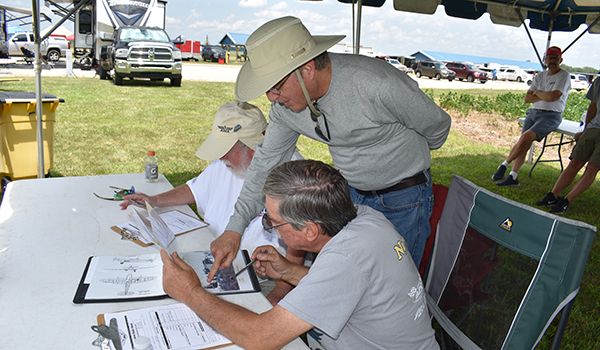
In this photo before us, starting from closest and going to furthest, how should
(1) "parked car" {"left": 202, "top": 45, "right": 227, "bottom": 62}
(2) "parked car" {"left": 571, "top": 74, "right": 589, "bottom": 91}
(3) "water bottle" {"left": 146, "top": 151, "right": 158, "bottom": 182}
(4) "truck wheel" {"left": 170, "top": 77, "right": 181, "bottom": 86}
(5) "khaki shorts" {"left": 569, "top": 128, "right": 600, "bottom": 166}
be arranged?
(3) "water bottle" {"left": 146, "top": 151, "right": 158, "bottom": 182}
(5) "khaki shorts" {"left": 569, "top": 128, "right": 600, "bottom": 166}
(4) "truck wheel" {"left": 170, "top": 77, "right": 181, "bottom": 86}
(2) "parked car" {"left": 571, "top": 74, "right": 589, "bottom": 91}
(1) "parked car" {"left": 202, "top": 45, "right": 227, "bottom": 62}

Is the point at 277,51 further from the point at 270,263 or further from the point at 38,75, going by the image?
the point at 38,75

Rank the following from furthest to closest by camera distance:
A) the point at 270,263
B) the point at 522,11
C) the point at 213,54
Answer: the point at 213,54
the point at 522,11
the point at 270,263

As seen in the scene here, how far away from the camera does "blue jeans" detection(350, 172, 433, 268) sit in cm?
195

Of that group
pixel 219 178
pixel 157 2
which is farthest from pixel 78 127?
pixel 157 2

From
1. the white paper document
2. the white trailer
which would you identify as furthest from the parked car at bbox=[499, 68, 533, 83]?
the white paper document

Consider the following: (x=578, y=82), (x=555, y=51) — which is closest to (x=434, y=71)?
(x=578, y=82)

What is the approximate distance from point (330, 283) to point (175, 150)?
5537 millimetres

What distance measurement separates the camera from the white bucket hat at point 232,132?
218cm

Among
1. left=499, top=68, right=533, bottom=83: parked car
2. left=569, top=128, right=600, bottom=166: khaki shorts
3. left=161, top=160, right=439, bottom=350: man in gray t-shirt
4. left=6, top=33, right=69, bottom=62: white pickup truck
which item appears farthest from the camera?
left=499, top=68, right=533, bottom=83: parked car

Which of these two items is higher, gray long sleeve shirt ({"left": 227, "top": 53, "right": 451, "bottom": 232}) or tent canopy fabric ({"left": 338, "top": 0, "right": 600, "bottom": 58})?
tent canopy fabric ({"left": 338, "top": 0, "right": 600, "bottom": 58})

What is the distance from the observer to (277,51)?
1521 millimetres

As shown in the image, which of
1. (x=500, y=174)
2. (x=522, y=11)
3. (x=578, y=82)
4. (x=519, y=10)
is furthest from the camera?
(x=578, y=82)

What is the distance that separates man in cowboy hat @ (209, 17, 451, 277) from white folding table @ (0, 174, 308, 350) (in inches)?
17.5

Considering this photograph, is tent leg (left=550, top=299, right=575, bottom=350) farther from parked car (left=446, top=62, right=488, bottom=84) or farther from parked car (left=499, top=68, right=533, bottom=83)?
parked car (left=499, top=68, right=533, bottom=83)
